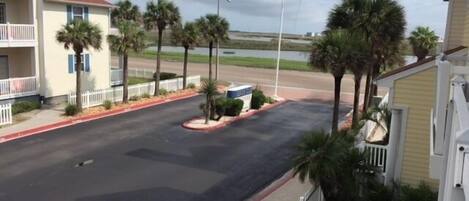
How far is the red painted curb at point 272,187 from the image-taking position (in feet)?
50.1

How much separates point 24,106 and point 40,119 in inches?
90.7

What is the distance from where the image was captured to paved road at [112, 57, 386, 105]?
4062cm

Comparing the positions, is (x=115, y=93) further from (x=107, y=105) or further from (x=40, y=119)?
(x=40, y=119)

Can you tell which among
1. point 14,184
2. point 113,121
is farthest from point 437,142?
point 113,121

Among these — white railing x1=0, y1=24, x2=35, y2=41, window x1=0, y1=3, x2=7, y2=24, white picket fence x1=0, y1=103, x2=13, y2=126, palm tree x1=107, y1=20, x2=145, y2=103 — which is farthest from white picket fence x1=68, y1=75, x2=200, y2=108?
window x1=0, y1=3, x2=7, y2=24

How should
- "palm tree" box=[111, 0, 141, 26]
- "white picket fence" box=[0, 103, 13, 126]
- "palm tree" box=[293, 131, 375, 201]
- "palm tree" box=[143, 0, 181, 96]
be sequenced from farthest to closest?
1. "palm tree" box=[111, 0, 141, 26]
2. "palm tree" box=[143, 0, 181, 96]
3. "white picket fence" box=[0, 103, 13, 126]
4. "palm tree" box=[293, 131, 375, 201]

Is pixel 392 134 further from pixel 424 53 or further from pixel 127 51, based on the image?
pixel 424 53

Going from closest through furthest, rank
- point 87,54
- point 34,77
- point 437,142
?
1. point 437,142
2. point 34,77
3. point 87,54

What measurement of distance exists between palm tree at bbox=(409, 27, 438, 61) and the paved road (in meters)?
6.22

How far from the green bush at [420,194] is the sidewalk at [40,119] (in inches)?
678

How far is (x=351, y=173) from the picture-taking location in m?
13.0

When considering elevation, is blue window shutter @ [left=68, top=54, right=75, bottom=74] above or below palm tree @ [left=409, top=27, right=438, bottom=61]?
below

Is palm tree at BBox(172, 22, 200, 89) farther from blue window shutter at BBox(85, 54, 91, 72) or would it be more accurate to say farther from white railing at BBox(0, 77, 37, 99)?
white railing at BBox(0, 77, 37, 99)

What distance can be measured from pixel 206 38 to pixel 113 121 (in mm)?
13426
